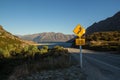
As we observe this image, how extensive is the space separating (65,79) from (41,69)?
3.53m

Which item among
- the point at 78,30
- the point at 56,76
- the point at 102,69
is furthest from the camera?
the point at 102,69

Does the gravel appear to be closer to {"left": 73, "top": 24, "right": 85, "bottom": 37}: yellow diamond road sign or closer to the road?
the road

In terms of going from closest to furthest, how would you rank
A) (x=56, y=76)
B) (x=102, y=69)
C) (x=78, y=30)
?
(x=56, y=76) < (x=78, y=30) < (x=102, y=69)

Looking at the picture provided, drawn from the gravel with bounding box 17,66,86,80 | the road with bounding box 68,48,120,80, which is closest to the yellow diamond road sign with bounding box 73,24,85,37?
the road with bounding box 68,48,120,80

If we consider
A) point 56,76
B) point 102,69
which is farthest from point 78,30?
point 56,76

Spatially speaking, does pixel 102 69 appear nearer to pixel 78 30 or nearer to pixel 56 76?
pixel 78 30

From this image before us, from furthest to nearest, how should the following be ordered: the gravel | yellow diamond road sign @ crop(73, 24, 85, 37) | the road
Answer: yellow diamond road sign @ crop(73, 24, 85, 37) < the road < the gravel

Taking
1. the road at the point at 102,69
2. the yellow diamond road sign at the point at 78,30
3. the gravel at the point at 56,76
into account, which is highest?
the yellow diamond road sign at the point at 78,30

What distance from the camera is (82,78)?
13094mm

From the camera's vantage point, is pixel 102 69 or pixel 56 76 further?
pixel 102 69

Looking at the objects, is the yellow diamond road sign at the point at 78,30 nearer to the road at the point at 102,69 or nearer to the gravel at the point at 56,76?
the road at the point at 102,69

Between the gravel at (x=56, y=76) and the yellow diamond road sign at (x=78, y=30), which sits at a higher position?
the yellow diamond road sign at (x=78, y=30)

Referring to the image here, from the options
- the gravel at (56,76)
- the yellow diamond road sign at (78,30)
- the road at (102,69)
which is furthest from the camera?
the yellow diamond road sign at (78,30)

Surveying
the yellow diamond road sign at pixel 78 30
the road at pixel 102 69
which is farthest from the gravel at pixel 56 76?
the yellow diamond road sign at pixel 78 30
